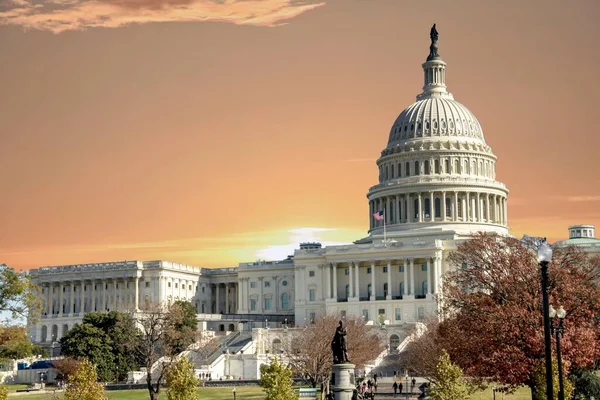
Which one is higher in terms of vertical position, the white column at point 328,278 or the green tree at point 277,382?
the white column at point 328,278

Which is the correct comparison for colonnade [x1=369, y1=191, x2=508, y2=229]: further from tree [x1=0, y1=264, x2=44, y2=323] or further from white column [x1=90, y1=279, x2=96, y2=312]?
tree [x1=0, y1=264, x2=44, y2=323]

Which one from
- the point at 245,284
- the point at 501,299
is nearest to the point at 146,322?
the point at 501,299

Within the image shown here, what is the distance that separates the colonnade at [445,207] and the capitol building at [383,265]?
0.50 ft

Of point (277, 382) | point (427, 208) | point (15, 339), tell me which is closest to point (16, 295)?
point (15, 339)

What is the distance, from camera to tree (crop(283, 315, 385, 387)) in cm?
9994

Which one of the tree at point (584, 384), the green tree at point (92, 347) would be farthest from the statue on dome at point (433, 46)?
the tree at point (584, 384)

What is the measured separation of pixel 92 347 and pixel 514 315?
235 ft

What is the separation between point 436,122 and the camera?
178375 mm

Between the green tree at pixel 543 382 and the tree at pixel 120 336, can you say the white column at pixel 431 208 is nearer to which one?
the tree at pixel 120 336

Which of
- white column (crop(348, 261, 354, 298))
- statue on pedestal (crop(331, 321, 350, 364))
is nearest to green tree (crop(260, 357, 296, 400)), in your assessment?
statue on pedestal (crop(331, 321, 350, 364))

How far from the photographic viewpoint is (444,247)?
531ft

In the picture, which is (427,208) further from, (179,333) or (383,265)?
(179,333)

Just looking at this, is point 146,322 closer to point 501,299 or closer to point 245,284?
point 501,299

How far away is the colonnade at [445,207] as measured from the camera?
562 ft
